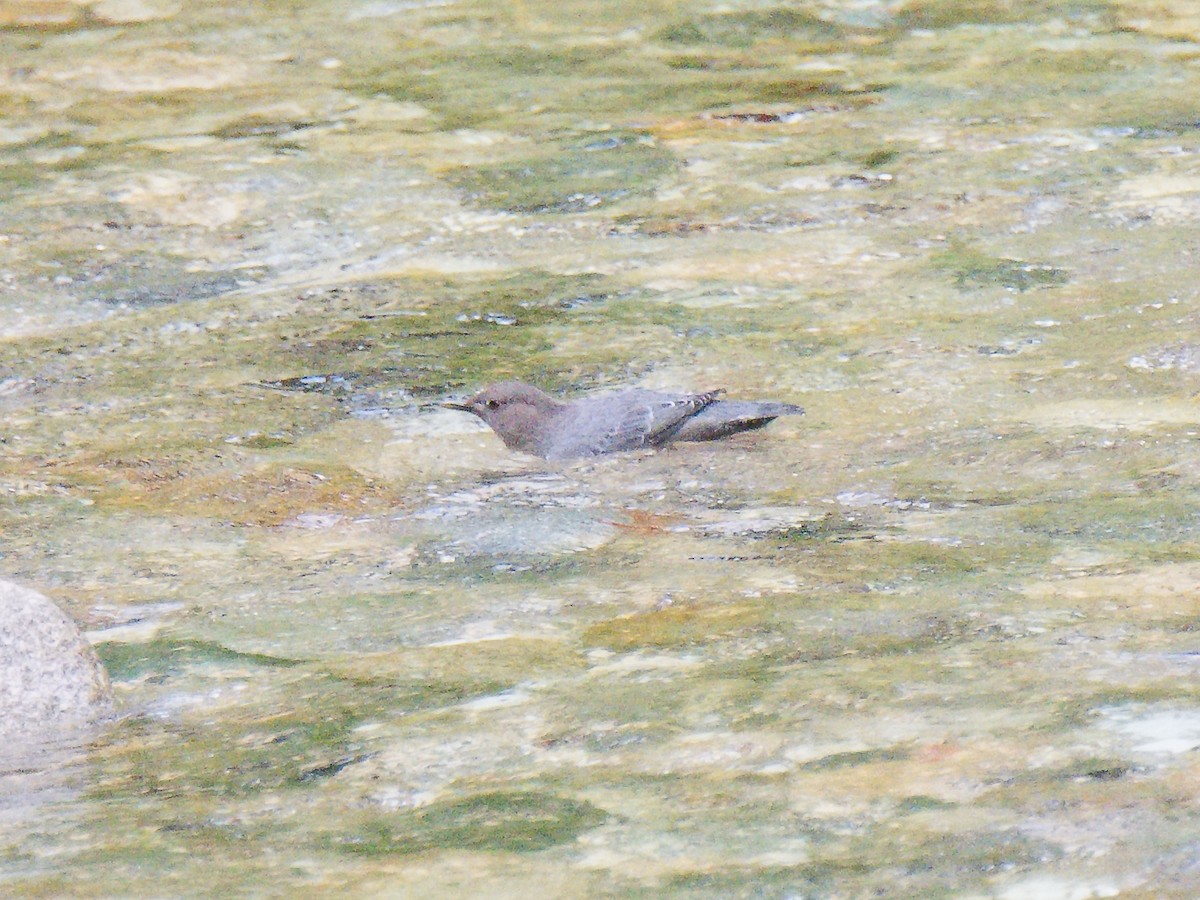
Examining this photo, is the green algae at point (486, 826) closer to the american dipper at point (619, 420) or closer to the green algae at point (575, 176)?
the american dipper at point (619, 420)

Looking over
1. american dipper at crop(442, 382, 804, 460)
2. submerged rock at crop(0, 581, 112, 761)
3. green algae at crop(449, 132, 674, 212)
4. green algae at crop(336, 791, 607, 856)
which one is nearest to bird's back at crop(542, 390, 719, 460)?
american dipper at crop(442, 382, 804, 460)

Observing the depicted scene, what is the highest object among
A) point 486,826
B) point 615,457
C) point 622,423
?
point 486,826

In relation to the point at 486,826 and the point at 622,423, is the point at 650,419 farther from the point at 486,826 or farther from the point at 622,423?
the point at 486,826

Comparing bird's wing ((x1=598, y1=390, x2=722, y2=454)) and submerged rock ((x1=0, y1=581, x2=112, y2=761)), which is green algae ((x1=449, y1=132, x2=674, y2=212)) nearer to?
bird's wing ((x1=598, y1=390, x2=722, y2=454))

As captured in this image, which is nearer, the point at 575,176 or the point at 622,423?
the point at 622,423

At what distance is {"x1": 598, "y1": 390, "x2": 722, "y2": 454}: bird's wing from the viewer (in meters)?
5.16

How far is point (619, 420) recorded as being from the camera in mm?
5195

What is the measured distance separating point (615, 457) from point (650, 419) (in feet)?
0.53

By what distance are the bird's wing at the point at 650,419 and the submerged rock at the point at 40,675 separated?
193cm

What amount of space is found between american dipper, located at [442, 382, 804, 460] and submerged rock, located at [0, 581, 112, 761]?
1836 millimetres

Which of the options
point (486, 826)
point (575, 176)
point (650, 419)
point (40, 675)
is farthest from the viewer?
point (575, 176)

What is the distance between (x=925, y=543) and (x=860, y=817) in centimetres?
154

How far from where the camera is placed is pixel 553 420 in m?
5.25

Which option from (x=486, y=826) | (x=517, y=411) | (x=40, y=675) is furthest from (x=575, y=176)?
(x=486, y=826)
